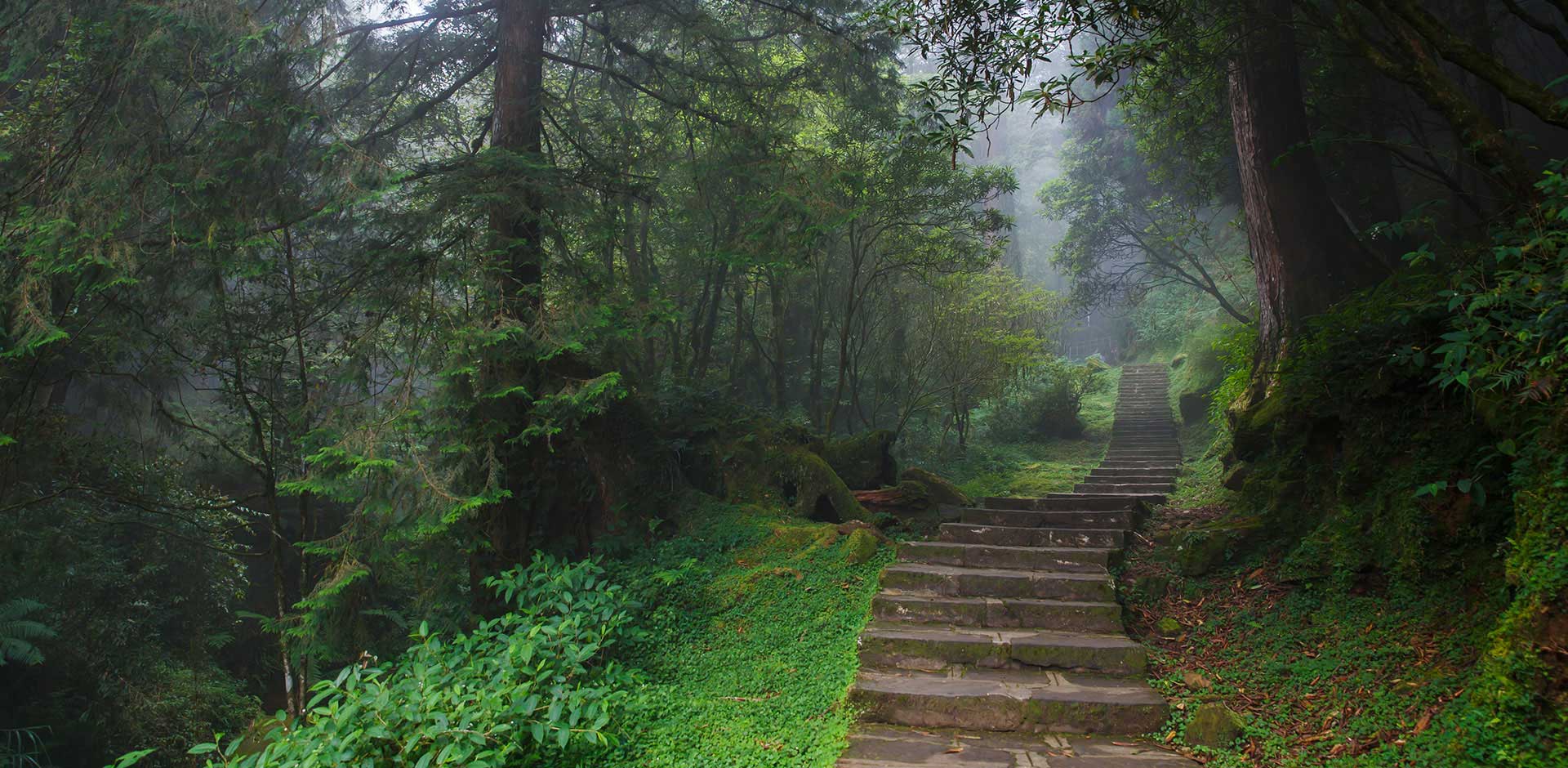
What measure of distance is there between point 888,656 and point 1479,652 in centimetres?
305

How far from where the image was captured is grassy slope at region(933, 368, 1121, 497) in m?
12.0

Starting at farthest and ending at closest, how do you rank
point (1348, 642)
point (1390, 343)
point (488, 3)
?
1. point (488, 3)
2. point (1390, 343)
3. point (1348, 642)

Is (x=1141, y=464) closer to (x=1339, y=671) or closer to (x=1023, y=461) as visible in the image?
(x=1023, y=461)

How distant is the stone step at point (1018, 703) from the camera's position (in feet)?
13.9

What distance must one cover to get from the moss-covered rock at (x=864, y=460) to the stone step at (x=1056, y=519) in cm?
→ 229

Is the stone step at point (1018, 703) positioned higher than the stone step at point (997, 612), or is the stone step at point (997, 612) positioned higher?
the stone step at point (997, 612)

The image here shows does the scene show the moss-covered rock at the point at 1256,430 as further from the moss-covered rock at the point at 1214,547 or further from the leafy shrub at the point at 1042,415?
the leafy shrub at the point at 1042,415

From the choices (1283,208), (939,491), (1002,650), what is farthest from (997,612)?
(1283,208)

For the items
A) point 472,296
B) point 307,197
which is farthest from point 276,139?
point 472,296

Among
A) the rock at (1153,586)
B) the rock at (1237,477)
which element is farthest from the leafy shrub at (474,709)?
the rock at (1237,477)

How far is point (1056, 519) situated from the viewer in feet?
24.5

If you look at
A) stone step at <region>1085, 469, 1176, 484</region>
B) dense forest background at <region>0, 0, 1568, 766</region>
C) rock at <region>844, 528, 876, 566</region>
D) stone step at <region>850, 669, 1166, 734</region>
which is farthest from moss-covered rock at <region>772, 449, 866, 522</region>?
stone step at <region>1085, 469, 1176, 484</region>

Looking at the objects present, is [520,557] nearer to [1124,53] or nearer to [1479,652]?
[1124,53]

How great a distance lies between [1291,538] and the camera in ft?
18.0
